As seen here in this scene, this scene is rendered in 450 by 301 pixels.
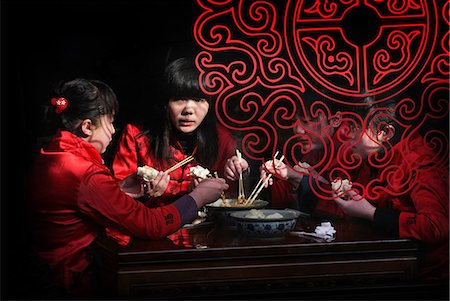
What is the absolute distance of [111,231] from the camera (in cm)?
340

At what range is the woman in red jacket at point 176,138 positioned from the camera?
346cm

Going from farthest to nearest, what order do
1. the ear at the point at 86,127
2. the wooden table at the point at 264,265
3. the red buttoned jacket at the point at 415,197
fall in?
the red buttoned jacket at the point at 415,197 → the ear at the point at 86,127 → the wooden table at the point at 264,265

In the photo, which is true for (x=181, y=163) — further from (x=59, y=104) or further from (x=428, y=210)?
(x=428, y=210)

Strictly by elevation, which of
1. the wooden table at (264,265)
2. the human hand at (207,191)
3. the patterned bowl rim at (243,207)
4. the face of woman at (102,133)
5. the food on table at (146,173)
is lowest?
the wooden table at (264,265)

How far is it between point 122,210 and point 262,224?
2.47ft

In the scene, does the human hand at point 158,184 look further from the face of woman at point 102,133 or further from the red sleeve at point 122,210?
the face of woman at point 102,133

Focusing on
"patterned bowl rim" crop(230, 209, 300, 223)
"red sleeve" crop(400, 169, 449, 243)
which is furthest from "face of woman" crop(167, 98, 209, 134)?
"red sleeve" crop(400, 169, 449, 243)

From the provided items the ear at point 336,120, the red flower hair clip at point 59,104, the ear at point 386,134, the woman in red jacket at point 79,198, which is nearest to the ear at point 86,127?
the woman in red jacket at point 79,198

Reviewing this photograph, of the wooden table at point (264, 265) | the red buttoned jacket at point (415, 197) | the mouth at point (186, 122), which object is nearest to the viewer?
the wooden table at point (264, 265)

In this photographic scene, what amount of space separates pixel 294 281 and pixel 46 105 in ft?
5.44

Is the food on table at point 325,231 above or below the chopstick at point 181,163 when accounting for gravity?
below

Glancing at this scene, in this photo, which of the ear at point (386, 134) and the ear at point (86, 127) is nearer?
the ear at point (86, 127)

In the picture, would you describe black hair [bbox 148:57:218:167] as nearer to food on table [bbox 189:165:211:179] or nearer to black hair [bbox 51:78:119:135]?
food on table [bbox 189:165:211:179]

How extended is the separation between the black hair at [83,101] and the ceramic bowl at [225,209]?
0.76 metres
